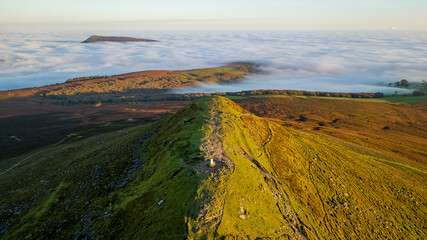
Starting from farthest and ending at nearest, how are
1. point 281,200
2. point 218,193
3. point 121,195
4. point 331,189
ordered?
point 331,189 → point 121,195 → point 281,200 → point 218,193

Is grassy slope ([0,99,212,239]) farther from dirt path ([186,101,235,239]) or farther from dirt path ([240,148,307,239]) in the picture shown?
dirt path ([240,148,307,239])

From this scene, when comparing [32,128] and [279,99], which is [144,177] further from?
[279,99]

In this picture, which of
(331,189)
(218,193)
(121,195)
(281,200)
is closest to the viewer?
(218,193)

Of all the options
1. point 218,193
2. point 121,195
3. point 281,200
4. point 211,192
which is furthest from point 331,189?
point 121,195

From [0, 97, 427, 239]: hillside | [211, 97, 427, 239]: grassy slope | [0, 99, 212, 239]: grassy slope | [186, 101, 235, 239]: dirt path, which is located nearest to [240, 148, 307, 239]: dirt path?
[0, 97, 427, 239]: hillside

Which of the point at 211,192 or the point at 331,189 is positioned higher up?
the point at 211,192

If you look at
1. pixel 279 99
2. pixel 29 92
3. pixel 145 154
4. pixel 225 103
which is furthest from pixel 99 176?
pixel 29 92

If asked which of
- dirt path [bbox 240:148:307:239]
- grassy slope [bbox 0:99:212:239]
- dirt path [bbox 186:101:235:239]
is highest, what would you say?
dirt path [bbox 186:101:235:239]

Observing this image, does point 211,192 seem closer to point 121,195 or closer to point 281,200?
point 281,200

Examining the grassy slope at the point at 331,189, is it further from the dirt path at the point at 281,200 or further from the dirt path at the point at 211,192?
the dirt path at the point at 211,192
